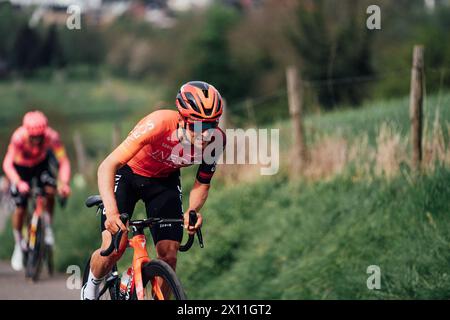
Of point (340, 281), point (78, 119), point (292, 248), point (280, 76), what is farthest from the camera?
point (78, 119)

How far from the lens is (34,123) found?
38.1 feet

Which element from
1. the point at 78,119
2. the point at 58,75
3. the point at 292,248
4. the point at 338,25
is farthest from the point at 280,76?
the point at 292,248

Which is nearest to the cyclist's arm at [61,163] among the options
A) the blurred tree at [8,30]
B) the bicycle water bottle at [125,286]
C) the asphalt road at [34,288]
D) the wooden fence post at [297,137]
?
the asphalt road at [34,288]

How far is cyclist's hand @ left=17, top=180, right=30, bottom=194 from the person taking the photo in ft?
40.0

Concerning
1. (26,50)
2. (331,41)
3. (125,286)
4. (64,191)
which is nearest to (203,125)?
(125,286)

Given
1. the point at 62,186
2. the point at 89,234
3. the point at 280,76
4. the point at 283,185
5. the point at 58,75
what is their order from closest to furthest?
the point at 62,186, the point at 283,185, the point at 89,234, the point at 280,76, the point at 58,75

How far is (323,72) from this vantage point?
6169 cm

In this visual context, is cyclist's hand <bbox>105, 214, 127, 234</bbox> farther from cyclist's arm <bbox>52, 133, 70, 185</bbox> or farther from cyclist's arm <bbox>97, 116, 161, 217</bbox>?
cyclist's arm <bbox>52, 133, 70, 185</bbox>

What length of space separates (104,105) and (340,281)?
309 feet

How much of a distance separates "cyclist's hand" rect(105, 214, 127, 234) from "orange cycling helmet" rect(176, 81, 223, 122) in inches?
31.6

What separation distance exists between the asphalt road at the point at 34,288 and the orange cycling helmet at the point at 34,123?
1.89 m

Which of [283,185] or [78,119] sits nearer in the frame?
[283,185]

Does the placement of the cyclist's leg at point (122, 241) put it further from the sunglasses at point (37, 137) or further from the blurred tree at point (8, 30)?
the blurred tree at point (8, 30)
